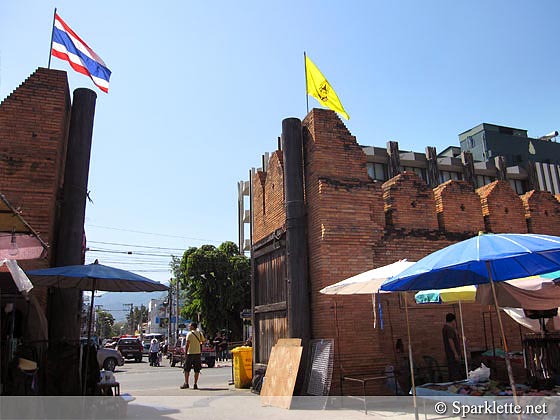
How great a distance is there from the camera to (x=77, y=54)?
10.0 m

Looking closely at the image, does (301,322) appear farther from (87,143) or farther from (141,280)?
(87,143)

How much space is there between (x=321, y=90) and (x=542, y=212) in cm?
712

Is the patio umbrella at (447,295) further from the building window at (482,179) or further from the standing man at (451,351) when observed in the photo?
the building window at (482,179)

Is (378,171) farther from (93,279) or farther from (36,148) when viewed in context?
(93,279)

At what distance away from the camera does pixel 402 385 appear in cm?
908

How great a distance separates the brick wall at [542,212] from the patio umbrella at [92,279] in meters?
10.0

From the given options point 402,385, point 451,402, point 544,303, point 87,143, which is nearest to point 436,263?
point 451,402

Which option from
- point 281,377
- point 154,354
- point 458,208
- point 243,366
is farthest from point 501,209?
point 154,354

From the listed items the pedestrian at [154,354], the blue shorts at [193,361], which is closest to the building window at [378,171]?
the pedestrian at [154,354]

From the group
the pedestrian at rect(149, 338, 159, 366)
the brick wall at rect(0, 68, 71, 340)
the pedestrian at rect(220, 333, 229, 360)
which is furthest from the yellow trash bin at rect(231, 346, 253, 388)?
the pedestrian at rect(220, 333, 229, 360)

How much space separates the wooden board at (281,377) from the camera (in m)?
8.50

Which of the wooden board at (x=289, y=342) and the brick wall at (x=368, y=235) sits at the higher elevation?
the brick wall at (x=368, y=235)

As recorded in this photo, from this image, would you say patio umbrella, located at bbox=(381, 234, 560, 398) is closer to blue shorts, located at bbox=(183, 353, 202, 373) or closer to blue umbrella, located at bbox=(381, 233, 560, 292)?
blue umbrella, located at bbox=(381, 233, 560, 292)

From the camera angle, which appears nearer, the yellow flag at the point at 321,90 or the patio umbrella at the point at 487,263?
the patio umbrella at the point at 487,263
